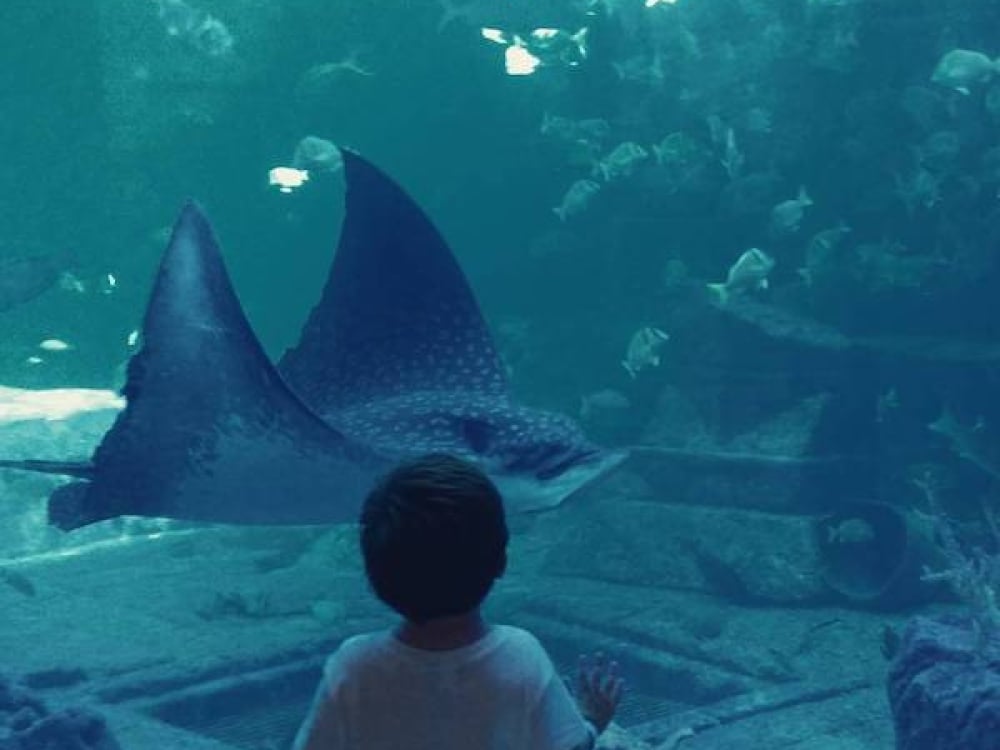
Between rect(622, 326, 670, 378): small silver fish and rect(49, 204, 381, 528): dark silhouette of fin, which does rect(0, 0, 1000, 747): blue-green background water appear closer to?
rect(622, 326, 670, 378): small silver fish

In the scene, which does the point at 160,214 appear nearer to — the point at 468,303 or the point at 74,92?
the point at 74,92

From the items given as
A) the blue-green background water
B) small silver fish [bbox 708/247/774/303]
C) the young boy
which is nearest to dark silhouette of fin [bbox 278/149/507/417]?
the young boy

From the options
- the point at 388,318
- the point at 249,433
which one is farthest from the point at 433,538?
the point at 388,318

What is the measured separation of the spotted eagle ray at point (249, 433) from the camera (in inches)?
131

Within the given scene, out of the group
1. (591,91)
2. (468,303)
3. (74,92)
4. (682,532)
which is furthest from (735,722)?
(74,92)

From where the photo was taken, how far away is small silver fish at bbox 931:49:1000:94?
11109 mm

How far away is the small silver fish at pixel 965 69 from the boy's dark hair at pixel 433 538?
11268mm

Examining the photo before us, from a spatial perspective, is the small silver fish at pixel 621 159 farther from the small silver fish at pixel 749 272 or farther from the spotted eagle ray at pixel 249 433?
the spotted eagle ray at pixel 249 433

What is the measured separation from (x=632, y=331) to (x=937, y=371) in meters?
4.74

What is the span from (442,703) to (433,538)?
28cm

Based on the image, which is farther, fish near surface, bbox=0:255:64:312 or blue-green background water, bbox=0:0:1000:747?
fish near surface, bbox=0:255:64:312

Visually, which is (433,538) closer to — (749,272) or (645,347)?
(749,272)

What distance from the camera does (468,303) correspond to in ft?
17.1

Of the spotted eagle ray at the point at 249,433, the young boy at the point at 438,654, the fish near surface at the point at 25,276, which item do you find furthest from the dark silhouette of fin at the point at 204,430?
the fish near surface at the point at 25,276
